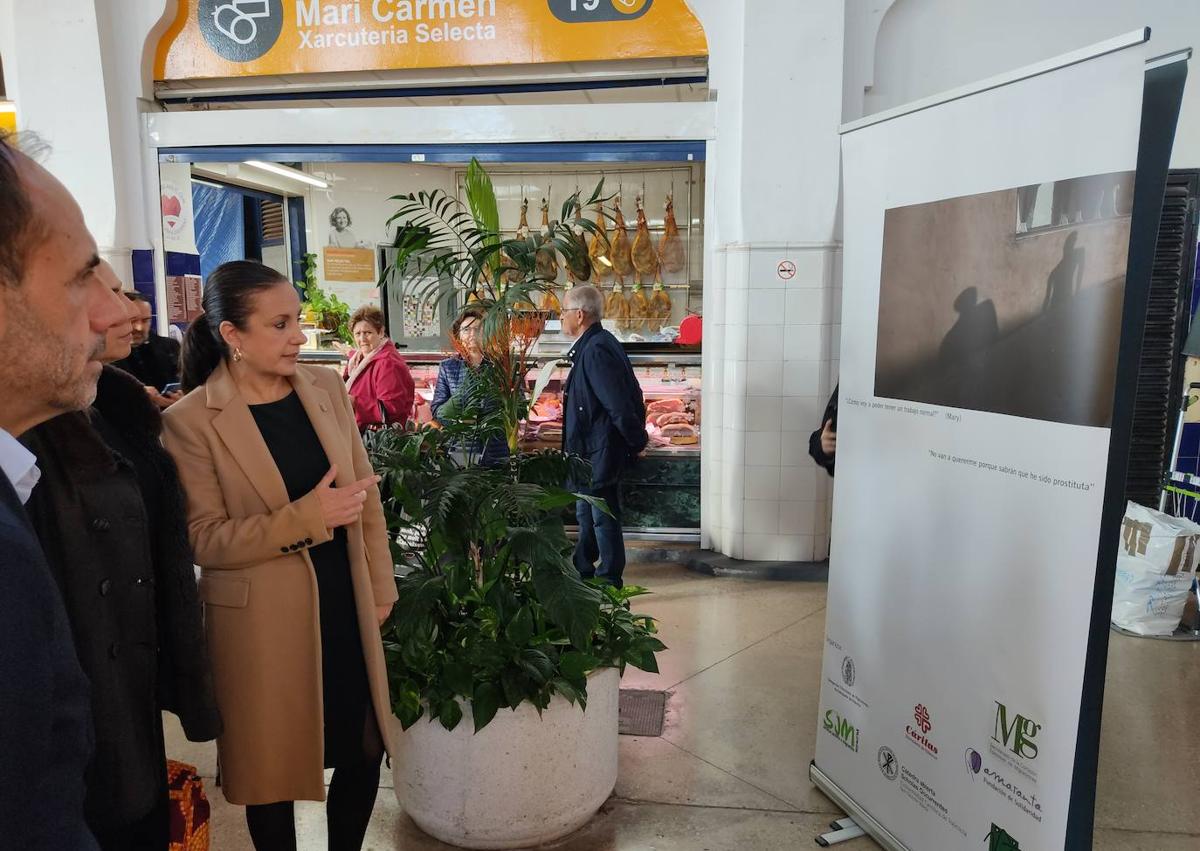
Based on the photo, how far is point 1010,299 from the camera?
1.91 m

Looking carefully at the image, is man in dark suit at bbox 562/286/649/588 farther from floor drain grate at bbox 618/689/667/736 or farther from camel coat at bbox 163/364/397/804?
camel coat at bbox 163/364/397/804

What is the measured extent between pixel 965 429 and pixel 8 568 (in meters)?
1.98

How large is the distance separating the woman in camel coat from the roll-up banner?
57.0 inches

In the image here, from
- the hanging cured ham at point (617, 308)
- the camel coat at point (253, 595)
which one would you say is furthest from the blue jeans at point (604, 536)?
the hanging cured ham at point (617, 308)

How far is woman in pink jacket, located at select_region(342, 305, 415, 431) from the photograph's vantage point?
4812 millimetres

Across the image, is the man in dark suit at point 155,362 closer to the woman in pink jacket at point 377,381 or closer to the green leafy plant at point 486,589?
the woman in pink jacket at point 377,381

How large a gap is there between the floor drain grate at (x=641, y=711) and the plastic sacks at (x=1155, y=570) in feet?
8.14

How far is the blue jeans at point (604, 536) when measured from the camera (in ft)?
14.7

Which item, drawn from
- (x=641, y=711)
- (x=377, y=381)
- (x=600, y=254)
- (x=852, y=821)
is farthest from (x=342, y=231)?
(x=852, y=821)

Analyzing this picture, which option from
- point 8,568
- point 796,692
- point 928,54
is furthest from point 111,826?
point 928,54

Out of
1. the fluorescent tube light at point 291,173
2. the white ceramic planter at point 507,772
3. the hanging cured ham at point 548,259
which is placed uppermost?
the fluorescent tube light at point 291,173

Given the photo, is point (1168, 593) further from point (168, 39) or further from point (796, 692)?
point (168, 39)

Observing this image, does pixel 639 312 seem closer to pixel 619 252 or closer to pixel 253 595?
pixel 619 252

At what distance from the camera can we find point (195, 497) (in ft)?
6.14
